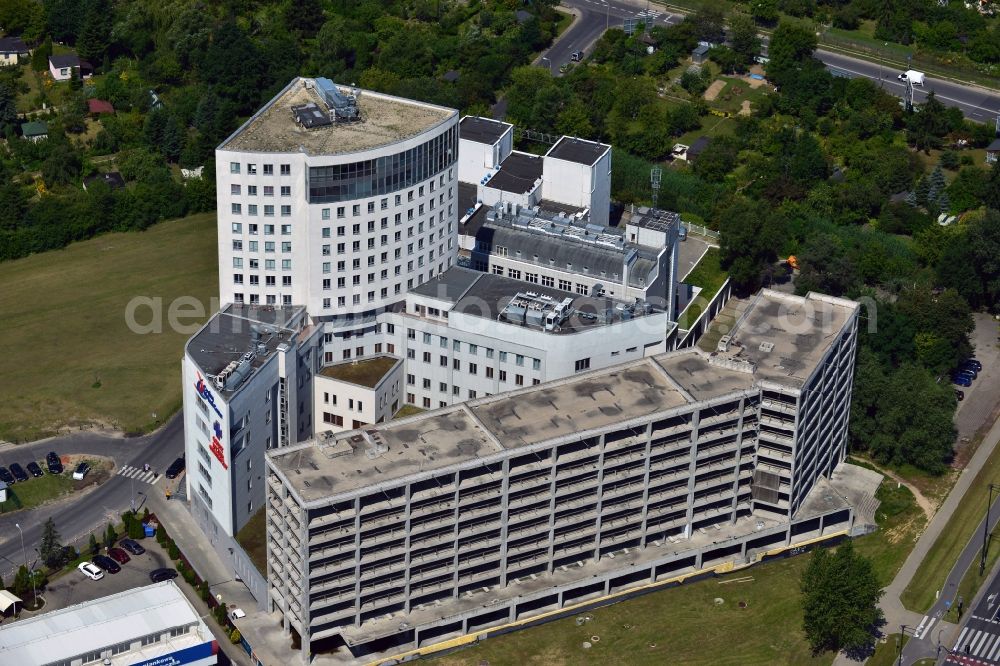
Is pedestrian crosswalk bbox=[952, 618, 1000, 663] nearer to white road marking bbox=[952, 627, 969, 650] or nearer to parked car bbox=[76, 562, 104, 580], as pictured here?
white road marking bbox=[952, 627, 969, 650]

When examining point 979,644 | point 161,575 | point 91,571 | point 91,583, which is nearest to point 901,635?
point 979,644

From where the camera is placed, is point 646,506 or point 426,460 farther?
point 646,506

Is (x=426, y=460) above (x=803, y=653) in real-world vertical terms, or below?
above

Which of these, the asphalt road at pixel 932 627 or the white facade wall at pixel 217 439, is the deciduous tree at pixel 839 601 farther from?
the white facade wall at pixel 217 439

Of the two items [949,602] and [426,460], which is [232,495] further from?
[949,602]

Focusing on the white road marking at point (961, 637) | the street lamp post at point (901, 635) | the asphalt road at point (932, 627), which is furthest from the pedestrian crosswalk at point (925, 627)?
the white road marking at point (961, 637)

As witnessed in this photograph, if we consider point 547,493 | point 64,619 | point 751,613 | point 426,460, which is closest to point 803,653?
point 751,613

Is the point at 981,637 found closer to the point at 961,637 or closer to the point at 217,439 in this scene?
the point at 961,637
